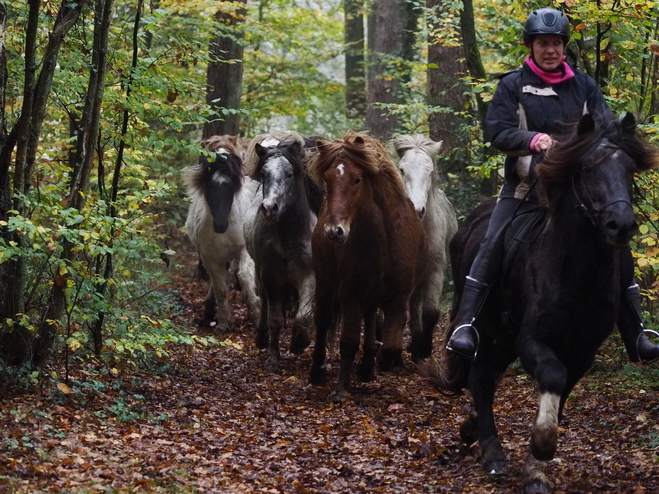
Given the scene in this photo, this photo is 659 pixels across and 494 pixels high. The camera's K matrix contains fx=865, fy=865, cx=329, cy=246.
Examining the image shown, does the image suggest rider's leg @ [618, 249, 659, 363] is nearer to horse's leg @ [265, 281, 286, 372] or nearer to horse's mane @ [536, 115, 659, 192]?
horse's mane @ [536, 115, 659, 192]

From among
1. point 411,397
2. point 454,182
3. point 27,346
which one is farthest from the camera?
point 454,182

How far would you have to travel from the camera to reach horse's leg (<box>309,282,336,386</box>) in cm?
930

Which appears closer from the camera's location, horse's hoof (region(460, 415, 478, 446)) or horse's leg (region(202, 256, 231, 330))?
horse's hoof (region(460, 415, 478, 446))

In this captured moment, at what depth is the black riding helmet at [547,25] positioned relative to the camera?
626cm

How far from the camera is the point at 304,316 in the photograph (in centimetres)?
1030

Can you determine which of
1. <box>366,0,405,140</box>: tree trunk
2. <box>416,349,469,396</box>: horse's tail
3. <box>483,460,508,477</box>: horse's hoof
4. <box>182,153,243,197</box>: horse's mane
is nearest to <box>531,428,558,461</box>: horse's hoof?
<box>483,460,508,477</box>: horse's hoof

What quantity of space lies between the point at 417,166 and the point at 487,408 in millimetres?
4952

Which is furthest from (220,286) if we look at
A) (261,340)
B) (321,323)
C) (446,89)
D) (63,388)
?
(63,388)

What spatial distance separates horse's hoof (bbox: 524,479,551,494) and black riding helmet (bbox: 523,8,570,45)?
315cm

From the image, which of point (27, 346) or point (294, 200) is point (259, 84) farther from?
point (27, 346)

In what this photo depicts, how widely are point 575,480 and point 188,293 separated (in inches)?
448

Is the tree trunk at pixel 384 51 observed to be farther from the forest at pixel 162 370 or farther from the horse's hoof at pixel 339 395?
the horse's hoof at pixel 339 395

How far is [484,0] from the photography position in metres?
18.4

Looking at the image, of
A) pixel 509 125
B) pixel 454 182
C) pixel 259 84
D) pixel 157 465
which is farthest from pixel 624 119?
pixel 259 84
